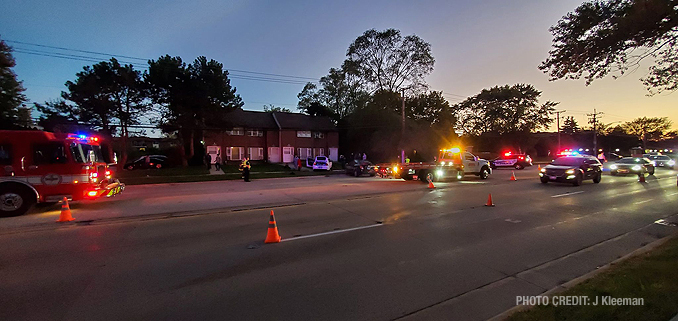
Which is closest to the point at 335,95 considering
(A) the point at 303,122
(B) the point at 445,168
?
(A) the point at 303,122

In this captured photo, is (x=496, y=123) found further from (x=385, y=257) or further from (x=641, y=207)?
(x=385, y=257)

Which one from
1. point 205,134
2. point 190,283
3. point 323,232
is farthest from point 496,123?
point 190,283

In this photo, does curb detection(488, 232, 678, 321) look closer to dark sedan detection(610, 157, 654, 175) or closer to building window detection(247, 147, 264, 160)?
dark sedan detection(610, 157, 654, 175)

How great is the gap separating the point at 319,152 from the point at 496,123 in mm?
30219

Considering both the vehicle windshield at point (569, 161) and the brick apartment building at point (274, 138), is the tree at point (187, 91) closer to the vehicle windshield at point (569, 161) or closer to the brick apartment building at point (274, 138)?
the brick apartment building at point (274, 138)

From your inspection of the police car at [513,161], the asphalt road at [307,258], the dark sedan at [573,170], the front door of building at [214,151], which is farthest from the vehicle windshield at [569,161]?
the front door of building at [214,151]

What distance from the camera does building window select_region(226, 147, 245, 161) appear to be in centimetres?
4197

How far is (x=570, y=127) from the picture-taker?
249ft

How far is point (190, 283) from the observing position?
4.69 meters

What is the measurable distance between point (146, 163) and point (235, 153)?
11314mm

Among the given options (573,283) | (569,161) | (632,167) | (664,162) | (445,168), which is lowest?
(573,283)

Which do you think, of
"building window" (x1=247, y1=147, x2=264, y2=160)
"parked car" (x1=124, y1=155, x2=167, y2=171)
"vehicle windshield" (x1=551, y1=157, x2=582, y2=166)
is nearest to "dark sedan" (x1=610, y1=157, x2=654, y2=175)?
"vehicle windshield" (x1=551, y1=157, x2=582, y2=166)

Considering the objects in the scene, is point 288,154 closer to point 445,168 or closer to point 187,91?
point 187,91

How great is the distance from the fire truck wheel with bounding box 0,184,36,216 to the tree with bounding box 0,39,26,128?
50.6 ft
